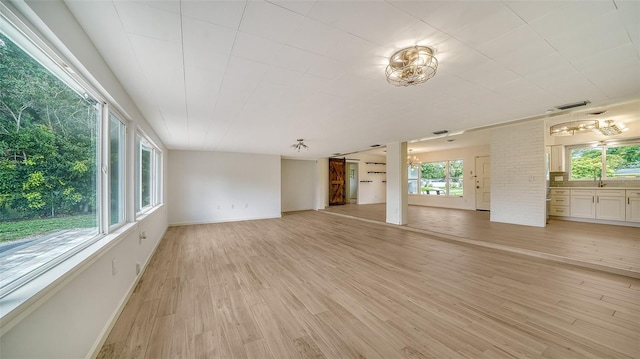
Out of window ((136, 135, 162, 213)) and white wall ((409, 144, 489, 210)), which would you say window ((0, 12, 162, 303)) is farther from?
white wall ((409, 144, 489, 210))

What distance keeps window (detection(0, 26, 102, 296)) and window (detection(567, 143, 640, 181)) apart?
33.9ft

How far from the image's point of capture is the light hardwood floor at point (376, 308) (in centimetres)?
158

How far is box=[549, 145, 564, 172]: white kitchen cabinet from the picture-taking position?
Result: 21.0 ft

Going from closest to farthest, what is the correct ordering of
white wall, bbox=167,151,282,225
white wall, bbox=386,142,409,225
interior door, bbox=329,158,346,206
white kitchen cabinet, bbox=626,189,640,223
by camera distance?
white kitchen cabinet, bbox=626,189,640,223
white wall, bbox=386,142,409,225
white wall, bbox=167,151,282,225
interior door, bbox=329,158,346,206

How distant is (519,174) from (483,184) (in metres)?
3.14

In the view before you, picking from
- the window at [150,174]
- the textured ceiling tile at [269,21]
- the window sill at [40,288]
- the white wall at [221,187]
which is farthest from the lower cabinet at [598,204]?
the window at [150,174]

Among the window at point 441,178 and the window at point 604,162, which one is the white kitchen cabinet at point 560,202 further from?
the window at point 441,178

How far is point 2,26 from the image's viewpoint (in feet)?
3.26

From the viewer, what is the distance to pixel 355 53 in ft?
6.15

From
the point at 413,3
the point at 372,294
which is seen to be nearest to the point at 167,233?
the point at 372,294

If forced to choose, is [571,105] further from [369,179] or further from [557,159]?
[369,179]

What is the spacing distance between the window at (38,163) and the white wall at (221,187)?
17.7 ft

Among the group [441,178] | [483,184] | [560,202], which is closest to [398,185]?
[560,202]

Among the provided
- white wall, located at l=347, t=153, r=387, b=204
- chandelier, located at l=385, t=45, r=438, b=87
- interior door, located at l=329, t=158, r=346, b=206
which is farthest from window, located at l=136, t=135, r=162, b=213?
white wall, located at l=347, t=153, r=387, b=204
